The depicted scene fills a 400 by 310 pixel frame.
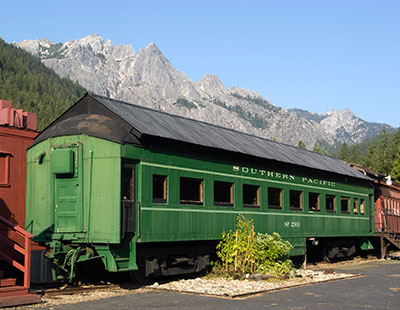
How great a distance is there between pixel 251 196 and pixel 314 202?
550 cm

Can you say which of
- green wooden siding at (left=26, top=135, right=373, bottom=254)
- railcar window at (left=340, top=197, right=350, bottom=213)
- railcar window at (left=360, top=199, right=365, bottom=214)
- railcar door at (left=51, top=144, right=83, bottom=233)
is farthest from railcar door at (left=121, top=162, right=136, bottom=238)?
railcar window at (left=360, top=199, right=365, bottom=214)

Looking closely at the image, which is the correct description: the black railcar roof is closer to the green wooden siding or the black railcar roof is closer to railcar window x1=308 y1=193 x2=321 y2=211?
the green wooden siding

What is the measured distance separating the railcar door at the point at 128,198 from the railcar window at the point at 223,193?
3.82 m

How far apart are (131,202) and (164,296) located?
104 inches

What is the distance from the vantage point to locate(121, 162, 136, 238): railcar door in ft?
43.1

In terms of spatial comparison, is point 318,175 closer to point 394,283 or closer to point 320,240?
point 320,240

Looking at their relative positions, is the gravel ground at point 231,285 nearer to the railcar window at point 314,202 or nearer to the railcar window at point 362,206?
the railcar window at point 314,202

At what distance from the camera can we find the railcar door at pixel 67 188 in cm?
1367

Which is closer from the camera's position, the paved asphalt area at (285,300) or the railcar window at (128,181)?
the paved asphalt area at (285,300)

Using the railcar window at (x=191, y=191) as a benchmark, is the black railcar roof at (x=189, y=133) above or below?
above

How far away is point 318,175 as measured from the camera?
912 inches

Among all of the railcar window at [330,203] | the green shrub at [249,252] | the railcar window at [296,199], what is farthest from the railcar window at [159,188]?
the railcar window at [330,203]

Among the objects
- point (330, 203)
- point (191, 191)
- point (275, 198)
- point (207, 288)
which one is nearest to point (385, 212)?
point (330, 203)

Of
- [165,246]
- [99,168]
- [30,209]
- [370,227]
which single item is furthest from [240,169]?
[370,227]
